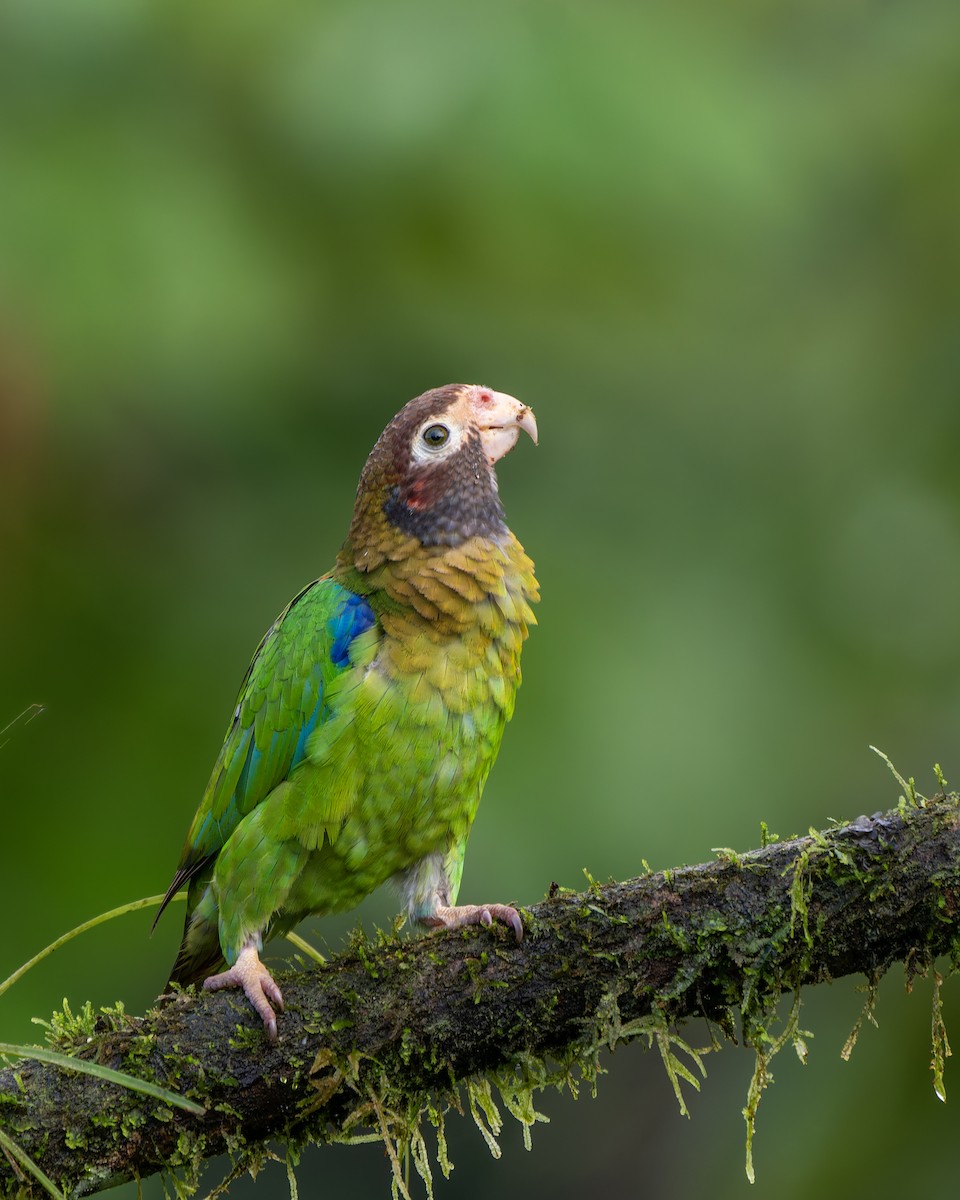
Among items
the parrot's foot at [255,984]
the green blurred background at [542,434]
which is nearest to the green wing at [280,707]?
the parrot's foot at [255,984]

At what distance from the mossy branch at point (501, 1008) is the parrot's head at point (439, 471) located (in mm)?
1590

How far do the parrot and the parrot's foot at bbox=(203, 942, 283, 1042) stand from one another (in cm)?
5

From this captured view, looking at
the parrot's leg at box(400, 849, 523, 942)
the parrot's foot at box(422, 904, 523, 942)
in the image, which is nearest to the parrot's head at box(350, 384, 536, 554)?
the parrot's leg at box(400, 849, 523, 942)

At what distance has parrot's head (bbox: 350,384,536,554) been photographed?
4609 millimetres

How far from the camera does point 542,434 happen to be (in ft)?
28.0

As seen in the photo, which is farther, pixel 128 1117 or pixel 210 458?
pixel 210 458

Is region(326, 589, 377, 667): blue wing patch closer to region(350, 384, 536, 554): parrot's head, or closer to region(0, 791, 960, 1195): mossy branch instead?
region(350, 384, 536, 554): parrot's head

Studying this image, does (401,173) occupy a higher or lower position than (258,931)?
higher

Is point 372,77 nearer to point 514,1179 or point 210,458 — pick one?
point 210,458

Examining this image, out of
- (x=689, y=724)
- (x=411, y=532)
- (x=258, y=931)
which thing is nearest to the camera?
(x=258, y=931)

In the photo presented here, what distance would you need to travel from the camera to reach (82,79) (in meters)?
8.36

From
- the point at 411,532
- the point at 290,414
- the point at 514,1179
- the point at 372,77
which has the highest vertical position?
the point at 372,77

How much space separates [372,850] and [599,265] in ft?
17.9

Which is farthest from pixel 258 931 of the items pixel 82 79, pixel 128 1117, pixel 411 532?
pixel 82 79
